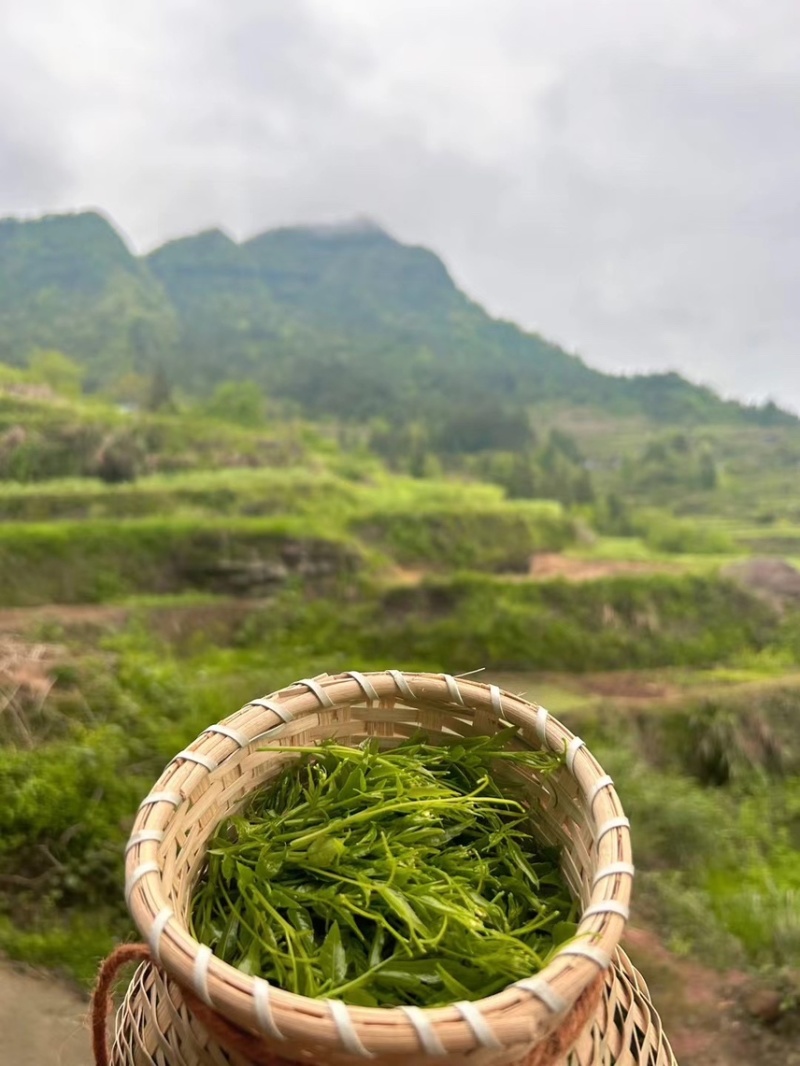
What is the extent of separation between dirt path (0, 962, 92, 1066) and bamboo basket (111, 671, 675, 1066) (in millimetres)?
1023

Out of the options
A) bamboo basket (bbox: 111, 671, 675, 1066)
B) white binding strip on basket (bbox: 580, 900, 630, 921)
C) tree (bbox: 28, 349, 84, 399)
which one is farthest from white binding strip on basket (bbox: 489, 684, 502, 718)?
tree (bbox: 28, 349, 84, 399)

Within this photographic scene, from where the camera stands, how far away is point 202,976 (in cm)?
86

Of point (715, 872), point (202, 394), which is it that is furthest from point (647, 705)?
point (202, 394)

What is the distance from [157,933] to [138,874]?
0.10m

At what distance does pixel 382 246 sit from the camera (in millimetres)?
11055

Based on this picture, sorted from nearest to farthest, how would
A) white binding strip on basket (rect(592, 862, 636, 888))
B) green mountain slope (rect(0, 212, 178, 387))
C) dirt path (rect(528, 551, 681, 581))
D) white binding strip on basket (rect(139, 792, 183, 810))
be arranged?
1. white binding strip on basket (rect(592, 862, 636, 888))
2. white binding strip on basket (rect(139, 792, 183, 810))
3. dirt path (rect(528, 551, 681, 581))
4. green mountain slope (rect(0, 212, 178, 387))

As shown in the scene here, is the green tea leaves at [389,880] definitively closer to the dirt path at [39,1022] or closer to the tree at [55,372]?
the dirt path at [39,1022]

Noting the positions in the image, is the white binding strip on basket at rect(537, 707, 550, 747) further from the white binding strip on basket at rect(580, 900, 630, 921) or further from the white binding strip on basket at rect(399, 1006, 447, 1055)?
the white binding strip on basket at rect(399, 1006, 447, 1055)

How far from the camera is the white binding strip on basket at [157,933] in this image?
898 mm

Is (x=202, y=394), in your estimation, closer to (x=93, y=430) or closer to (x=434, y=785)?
(x=93, y=430)

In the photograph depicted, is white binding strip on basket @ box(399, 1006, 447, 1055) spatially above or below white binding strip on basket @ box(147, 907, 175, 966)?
below

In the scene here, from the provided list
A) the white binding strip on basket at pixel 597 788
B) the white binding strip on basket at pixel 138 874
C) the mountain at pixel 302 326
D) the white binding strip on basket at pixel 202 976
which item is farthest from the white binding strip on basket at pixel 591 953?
the mountain at pixel 302 326

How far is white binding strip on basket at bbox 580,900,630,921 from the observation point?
3.15 ft

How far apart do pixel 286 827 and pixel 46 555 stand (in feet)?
14.1
